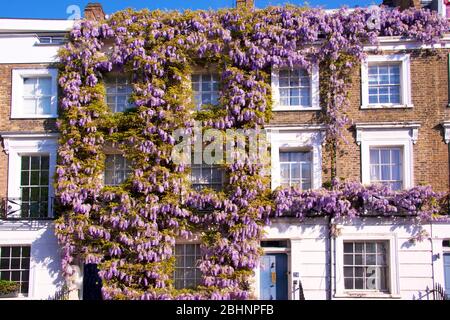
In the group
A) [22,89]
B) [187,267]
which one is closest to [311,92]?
[187,267]

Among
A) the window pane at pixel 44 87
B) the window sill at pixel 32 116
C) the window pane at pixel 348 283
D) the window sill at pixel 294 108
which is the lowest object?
the window pane at pixel 348 283

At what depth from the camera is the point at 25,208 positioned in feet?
65.6

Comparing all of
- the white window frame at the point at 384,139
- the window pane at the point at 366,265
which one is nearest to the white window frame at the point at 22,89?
the white window frame at the point at 384,139

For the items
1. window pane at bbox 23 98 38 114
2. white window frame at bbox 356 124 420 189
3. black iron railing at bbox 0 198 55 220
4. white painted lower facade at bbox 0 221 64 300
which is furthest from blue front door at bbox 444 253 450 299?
window pane at bbox 23 98 38 114

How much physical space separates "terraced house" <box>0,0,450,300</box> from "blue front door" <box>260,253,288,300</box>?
29mm

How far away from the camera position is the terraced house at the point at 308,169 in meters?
18.6

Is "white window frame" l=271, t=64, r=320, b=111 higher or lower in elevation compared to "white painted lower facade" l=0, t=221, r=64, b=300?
higher

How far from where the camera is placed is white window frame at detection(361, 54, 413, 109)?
19.4 meters

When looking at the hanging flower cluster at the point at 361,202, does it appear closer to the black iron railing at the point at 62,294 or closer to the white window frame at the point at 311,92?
the white window frame at the point at 311,92

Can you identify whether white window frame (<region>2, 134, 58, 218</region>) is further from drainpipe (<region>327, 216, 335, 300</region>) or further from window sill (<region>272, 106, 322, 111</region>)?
drainpipe (<region>327, 216, 335, 300</region>)

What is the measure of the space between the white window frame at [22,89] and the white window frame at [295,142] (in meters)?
6.84

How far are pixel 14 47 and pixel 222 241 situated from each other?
9.22m

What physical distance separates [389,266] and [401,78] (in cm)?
561

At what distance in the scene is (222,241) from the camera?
1866 cm
